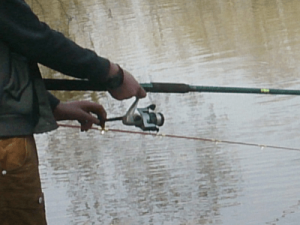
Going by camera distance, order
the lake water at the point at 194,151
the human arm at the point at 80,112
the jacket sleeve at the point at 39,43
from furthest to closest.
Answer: the lake water at the point at 194,151
the human arm at the point at 80,112
the jacket sleeve at the point at 39,43

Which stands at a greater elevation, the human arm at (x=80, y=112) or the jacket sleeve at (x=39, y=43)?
the jacket sleeve at (x=39, y=43)

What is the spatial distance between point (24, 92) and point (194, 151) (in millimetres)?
4012

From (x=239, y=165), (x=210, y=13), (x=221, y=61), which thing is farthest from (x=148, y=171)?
(x=210, y=13)

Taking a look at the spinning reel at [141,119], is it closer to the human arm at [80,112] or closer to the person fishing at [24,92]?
the human arm at [80,112]

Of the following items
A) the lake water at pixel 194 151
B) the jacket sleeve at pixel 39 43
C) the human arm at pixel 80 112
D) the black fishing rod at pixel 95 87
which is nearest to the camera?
the jacket sleeve at pixel 39 43

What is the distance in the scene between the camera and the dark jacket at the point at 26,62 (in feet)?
5.12

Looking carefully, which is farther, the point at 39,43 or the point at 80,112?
the point at 80,112

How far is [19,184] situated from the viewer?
5.32 ft

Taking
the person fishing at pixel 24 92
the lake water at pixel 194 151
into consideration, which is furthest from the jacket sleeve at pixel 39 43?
the lake water at pixel 194 151

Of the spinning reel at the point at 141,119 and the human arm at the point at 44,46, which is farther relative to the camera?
the spinning reel at the point at 141,119

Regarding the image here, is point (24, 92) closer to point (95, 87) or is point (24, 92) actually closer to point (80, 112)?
point (95, 87)

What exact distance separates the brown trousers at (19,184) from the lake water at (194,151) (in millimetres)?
2488

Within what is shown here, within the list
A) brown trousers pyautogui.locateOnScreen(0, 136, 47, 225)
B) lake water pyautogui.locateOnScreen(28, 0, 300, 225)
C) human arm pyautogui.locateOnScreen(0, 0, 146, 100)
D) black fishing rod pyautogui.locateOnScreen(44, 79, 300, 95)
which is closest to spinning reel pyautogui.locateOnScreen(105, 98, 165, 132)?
black fishing rod pyautogui.locateOnScreen(44, 79, 300, 95)

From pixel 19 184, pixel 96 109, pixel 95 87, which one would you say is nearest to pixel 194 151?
pixel 96 109
